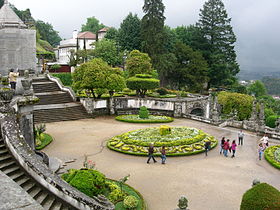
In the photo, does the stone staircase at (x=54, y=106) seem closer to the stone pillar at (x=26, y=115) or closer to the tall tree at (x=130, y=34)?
the stone pillar at (x=26, y=115)

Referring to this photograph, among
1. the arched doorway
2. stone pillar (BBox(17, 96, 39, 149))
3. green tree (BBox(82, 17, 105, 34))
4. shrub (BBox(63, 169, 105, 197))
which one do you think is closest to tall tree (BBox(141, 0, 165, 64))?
the arched doorway

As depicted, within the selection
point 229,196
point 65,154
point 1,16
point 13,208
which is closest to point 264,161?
point 229,196

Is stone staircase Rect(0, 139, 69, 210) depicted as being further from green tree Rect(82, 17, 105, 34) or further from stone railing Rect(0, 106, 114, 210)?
green tree Rect(82, 17, 105, 34)

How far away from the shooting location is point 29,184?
31.4 ft

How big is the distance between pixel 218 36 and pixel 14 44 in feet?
142

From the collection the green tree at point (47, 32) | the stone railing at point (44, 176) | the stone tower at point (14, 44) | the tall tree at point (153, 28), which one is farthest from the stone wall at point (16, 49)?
the green tree at point (47, 32)

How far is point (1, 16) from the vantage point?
4350 cm

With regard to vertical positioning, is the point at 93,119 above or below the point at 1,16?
below

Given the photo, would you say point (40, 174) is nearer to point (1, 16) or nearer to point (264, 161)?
point (264, 161)

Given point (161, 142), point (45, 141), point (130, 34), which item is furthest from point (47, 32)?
point (161, 142)

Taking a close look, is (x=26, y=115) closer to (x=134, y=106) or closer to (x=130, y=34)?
(x=134, y=106)

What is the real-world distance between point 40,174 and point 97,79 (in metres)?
20.9

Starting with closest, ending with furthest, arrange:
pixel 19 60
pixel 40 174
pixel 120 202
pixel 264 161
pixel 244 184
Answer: pixel 40 174
pixel 120 202
pixel 244 184
pixel 264 161
pixel 19 60

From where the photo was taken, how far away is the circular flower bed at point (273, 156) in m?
17.4
